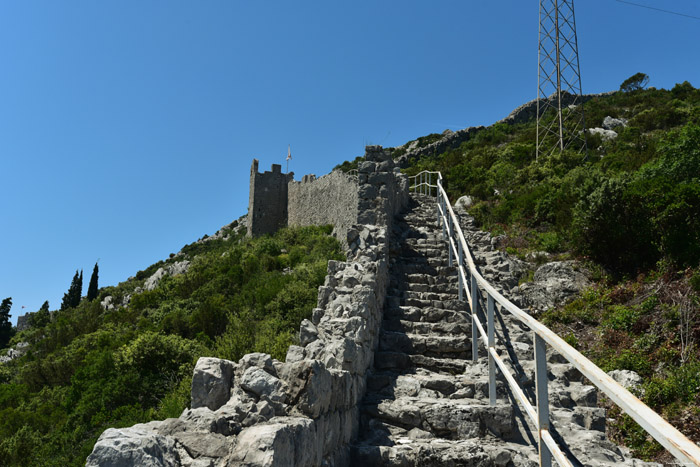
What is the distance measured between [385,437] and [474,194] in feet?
61.6

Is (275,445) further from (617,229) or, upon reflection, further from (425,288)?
(617,229)

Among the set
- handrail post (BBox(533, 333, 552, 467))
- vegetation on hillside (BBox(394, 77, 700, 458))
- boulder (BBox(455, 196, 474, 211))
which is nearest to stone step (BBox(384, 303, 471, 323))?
vegetation on hillside (BBox(394, 77, 700, 458))

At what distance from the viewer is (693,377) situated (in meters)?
6.89

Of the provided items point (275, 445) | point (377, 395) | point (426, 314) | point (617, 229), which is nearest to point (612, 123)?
point (617, 229)

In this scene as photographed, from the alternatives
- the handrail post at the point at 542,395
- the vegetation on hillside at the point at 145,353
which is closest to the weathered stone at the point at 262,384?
the handrail post at the point at 542,395

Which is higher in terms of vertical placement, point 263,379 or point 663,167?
point 663,167

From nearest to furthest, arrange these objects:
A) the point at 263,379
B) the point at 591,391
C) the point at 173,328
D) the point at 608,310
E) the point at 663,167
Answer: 1. the point at 263,379
2. the point at 591,391
3. the point at 608,310
4. the point at 663,167
5. the point at 173,328

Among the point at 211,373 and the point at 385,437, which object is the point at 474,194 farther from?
the point at 211,373

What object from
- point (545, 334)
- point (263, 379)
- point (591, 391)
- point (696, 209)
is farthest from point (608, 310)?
point (263, 379)

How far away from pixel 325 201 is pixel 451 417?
26060 mm

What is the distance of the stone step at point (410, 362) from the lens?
5.89 metres

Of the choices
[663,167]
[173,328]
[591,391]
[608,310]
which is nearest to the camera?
[591,391]

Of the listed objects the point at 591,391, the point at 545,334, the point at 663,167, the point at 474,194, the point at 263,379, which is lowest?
the point at 591,391

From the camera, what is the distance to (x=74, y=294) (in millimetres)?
42812
